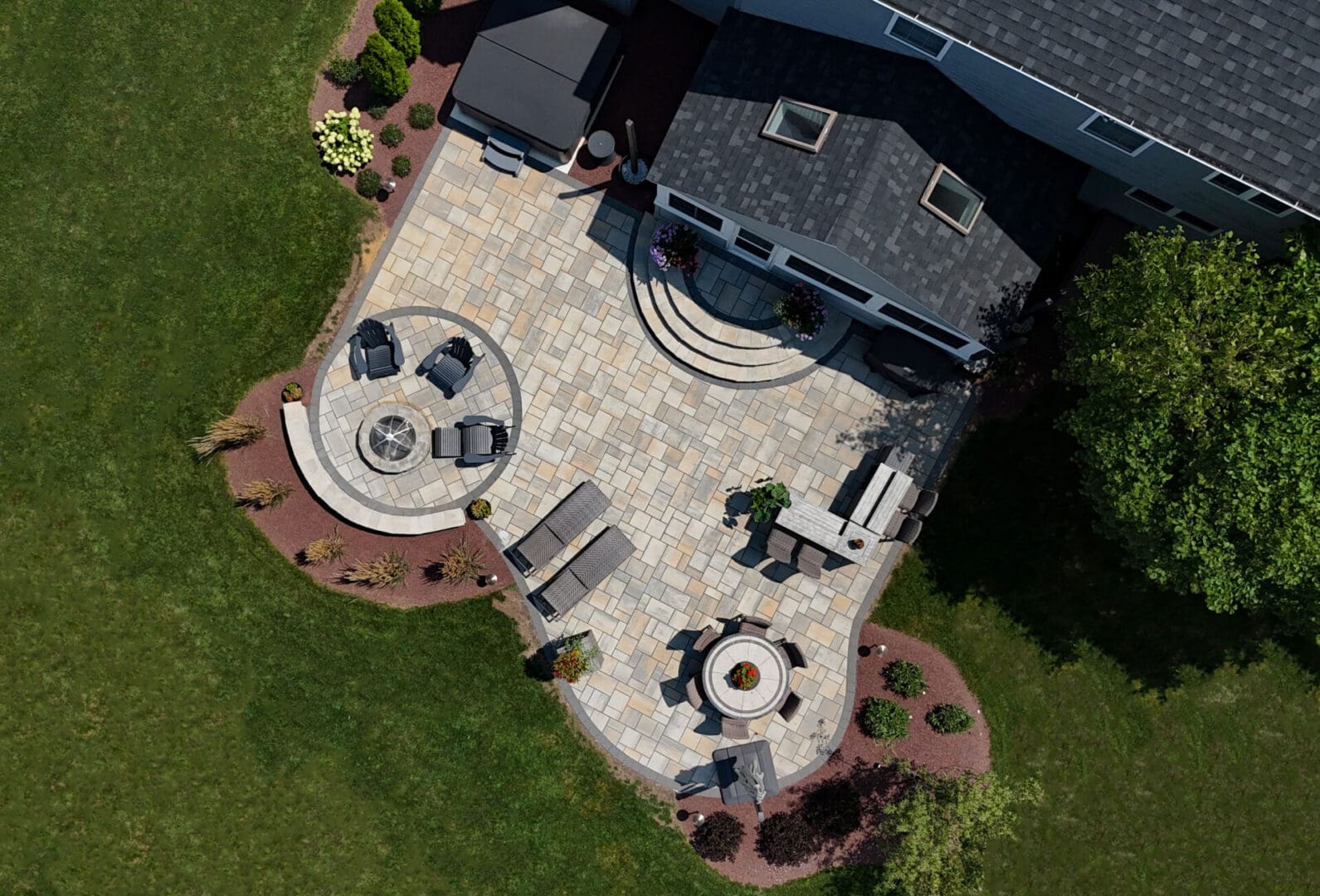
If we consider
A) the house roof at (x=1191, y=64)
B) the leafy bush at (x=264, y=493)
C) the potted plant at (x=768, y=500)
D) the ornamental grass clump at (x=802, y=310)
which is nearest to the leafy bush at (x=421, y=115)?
the leafy bush at (x=264, y=493)

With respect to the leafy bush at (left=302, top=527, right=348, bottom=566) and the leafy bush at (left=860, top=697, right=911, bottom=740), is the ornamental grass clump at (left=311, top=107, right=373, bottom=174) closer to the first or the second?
the leafy bush at (left=302, top=527, right=348, bottom=566)

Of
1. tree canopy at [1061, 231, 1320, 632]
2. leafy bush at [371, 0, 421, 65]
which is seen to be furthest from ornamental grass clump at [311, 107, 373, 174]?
tree canopy at [1061, 231, 1320, 632]

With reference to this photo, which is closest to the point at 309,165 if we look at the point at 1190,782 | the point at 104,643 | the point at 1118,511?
the point at 104,643

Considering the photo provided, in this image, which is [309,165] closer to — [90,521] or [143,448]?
[143,448]

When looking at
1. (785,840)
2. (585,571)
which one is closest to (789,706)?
(785,840)

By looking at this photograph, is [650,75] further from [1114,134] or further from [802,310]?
[1114,134]

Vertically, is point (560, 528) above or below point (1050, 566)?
below

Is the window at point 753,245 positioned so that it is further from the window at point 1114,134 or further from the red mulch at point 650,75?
the window at point 1114,134
